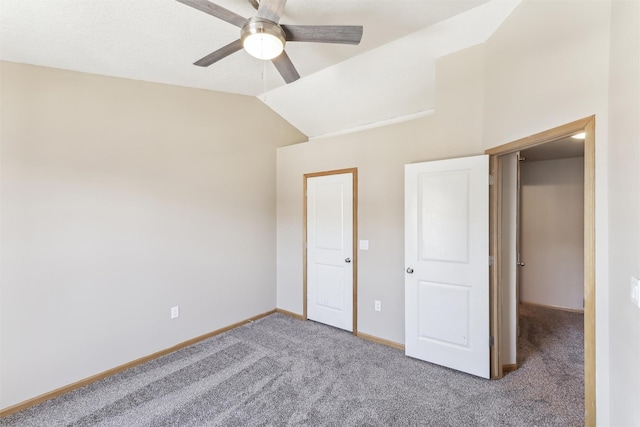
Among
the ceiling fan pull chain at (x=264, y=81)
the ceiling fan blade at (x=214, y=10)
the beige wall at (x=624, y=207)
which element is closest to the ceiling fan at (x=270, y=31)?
the ceiling fan blade at (x=214, y=10)

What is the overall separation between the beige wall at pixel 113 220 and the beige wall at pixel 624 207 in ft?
10.8

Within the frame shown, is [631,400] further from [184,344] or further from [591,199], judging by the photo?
[184,344]

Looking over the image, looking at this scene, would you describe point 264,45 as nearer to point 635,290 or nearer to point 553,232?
point 635,290

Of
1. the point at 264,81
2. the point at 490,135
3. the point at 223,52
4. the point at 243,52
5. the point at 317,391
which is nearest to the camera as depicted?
the point at 223,52

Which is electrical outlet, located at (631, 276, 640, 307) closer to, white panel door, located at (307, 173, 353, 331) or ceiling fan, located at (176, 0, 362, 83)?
ceiling fan, located at (176, 0, 362, 83)

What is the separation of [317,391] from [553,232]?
4363mm

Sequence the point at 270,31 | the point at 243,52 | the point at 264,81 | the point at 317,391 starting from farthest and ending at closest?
the point at 264,81 < the point at 243,52 < the point at 317,391 < the point at 270,31

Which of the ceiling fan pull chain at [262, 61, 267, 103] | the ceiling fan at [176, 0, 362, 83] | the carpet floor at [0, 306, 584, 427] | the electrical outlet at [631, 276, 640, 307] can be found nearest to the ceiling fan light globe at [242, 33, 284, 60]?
the ceiling fan at [176, 0, 362, 83]

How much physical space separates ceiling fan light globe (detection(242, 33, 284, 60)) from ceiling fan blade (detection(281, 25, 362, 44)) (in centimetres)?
9

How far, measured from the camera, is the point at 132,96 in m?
2.62

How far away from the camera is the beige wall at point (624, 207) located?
1190 mm

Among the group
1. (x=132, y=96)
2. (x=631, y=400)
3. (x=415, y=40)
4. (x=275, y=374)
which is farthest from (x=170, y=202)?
(x=631, y=400)

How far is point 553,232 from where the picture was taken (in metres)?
4.31

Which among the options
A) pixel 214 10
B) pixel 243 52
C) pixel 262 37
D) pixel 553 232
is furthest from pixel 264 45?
pixel 553 232
